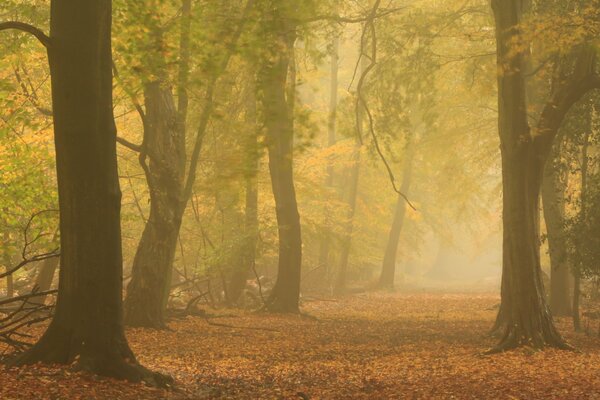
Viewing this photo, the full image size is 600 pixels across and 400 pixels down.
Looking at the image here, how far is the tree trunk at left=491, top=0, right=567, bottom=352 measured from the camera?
12.6m

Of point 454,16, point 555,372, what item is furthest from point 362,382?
point 454,16

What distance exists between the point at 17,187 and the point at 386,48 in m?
10.1

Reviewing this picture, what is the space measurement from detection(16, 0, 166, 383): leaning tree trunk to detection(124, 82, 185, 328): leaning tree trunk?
22.1 ft

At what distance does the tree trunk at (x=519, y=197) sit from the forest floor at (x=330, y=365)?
568mm

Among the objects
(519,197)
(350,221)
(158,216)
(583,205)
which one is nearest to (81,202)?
(158,216)

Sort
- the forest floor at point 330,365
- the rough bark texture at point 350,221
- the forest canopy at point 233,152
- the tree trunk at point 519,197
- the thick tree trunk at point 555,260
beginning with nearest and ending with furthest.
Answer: the forest floor at point 330,365 < the forest canopy at point 233,152 < the tree trunk at point 519,197 < the thick tree trunk at point 555,260 < the rough bark texture at point 350,221

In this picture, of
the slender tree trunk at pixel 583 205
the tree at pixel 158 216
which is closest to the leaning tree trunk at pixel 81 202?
the tree at pixel 158 216

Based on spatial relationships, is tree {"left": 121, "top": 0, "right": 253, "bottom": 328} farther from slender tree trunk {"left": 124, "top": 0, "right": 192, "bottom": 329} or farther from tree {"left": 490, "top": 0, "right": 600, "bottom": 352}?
tree {"left": 490, "top": 0, "right": 600, "bottom": 352}

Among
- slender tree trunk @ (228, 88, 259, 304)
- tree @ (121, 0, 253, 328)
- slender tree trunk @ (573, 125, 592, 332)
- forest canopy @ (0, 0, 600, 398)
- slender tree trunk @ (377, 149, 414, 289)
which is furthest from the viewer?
slender tree trunk @ (377, 149, 414, 289)

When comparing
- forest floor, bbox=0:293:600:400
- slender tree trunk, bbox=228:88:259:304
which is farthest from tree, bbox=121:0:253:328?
slender tree trunk, bbox=228:88:259:304

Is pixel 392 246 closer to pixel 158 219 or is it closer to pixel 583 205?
pixel 583 205

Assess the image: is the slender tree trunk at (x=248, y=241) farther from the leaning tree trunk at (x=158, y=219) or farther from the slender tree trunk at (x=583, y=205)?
the slender tree trunk at (x=583, y=205)

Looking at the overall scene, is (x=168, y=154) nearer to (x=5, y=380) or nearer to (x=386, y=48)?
(x=386, y=48)

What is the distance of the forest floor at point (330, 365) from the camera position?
7.73 m
